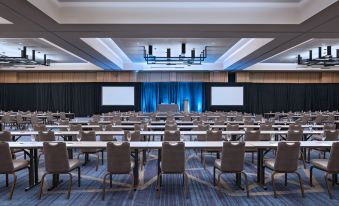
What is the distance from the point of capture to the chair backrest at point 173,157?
493cm

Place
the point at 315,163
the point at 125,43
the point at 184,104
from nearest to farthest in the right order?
the point at 315,163 → the point at 125,43 → the point at 184,104

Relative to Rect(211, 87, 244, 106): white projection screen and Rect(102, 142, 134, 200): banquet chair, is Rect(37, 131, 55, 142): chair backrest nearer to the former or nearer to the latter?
Rect(102, 142, 134, 200): banquet chair

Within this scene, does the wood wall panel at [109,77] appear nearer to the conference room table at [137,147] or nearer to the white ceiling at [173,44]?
the white ceiling at [173,44]

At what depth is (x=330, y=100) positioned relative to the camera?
23.9m

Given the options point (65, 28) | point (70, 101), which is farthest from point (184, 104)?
point (65, 28)

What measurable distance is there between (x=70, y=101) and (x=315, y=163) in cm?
2164

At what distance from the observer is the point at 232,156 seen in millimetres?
4969

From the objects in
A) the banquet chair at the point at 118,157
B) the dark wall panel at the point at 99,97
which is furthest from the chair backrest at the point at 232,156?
the dark wall panel at the point at 99,97

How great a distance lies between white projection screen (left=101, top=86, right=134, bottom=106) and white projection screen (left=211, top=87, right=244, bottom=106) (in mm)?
6799

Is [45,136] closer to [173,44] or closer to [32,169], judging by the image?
[32,169]

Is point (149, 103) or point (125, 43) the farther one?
point (149, 103)

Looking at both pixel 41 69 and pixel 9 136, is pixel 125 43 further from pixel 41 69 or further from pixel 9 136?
pixel 41 69

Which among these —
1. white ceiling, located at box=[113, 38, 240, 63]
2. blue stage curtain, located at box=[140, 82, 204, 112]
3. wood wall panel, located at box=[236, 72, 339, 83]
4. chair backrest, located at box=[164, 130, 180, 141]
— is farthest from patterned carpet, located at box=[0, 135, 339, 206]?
blue stage curtain, located at box=[140, 82, 204, 112]

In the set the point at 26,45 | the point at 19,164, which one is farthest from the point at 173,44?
the point at 19,164
